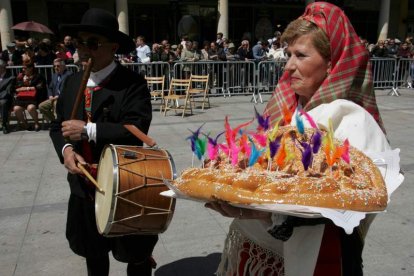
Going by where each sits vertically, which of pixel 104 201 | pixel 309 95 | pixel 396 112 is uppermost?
pixel 309 95

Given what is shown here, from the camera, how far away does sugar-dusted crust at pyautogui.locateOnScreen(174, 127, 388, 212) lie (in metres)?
1.24

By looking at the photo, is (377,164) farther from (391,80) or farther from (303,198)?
(391,80)

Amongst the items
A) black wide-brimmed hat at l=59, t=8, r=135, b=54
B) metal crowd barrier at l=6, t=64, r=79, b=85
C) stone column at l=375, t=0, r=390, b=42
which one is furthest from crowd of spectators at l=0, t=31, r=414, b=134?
black wide-brimmed hat at l=59, t=8, r=135, b=54

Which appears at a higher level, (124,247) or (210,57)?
(210,57)

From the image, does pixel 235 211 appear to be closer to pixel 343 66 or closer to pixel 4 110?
pixel 343 66

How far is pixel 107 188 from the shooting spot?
2.30 metres

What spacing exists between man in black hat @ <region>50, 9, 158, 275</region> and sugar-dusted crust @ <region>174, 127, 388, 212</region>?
1.23m

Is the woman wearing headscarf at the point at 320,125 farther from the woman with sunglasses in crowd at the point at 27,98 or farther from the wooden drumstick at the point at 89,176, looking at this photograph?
the woman with sunglasses in crowd at the point at 27,98

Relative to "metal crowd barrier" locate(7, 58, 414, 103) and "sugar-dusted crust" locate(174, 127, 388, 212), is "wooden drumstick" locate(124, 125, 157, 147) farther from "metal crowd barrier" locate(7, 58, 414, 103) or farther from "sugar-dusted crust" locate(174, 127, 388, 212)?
"metal crowd barrier" locate(7, 58, 414, 103)

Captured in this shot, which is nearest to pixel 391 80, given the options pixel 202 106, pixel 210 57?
pixel 210 57

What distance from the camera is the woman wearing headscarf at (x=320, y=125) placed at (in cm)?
147

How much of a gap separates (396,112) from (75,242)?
9.62m

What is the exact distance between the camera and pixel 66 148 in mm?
2562

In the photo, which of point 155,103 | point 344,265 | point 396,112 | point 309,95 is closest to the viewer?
point 344,265
